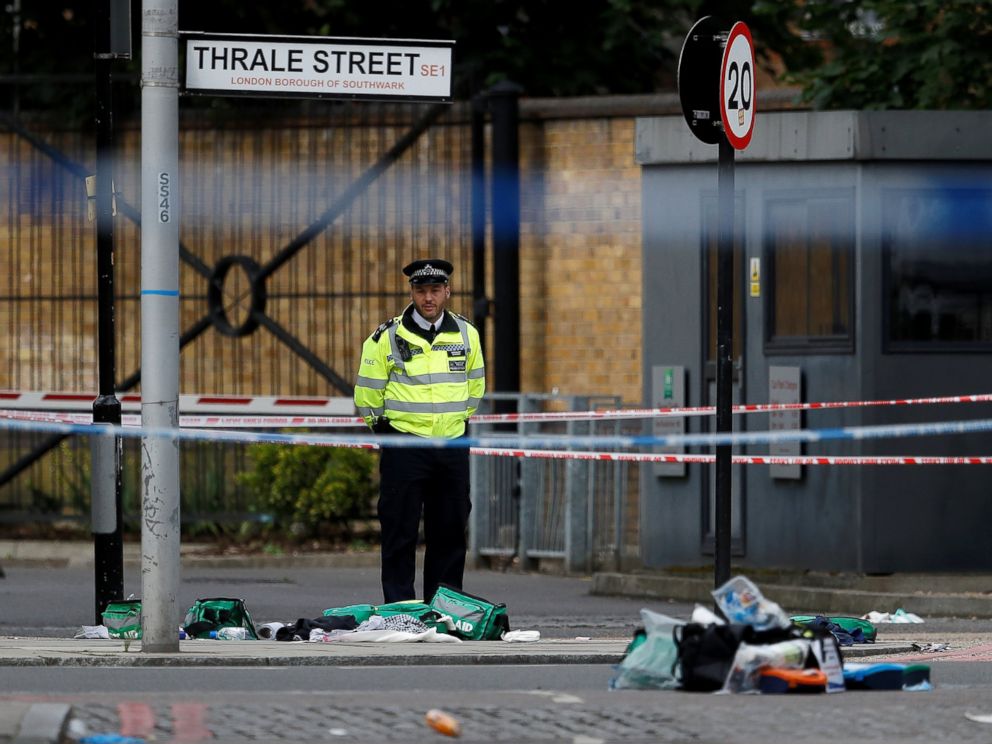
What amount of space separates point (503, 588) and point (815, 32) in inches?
264

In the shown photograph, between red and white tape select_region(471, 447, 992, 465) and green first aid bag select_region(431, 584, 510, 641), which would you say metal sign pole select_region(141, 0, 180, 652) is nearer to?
green first aid bag select_region(431, 584, 510, 641)

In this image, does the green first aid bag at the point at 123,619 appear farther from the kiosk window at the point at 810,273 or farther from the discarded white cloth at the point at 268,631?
the kiosk window at the point at 810,273

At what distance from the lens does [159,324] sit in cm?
949

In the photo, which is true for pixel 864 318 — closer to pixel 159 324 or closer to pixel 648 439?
pixel 648 439

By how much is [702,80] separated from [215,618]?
3466mm

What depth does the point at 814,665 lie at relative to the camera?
26.9 ft

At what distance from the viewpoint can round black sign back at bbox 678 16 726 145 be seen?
9945mm

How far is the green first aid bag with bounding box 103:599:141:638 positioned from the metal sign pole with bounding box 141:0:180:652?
3.75 feet

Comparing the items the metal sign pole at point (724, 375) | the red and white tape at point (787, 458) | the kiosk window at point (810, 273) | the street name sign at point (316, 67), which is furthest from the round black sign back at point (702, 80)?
the kiosk window at point (810, 273)

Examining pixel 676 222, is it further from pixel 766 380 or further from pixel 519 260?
pixel 519 260

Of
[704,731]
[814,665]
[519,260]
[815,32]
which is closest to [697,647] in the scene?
[814,665]

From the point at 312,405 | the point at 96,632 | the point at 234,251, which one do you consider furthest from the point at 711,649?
the point at 234,251

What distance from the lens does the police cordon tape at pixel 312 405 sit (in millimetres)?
13180

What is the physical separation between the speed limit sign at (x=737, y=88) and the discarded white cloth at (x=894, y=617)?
3.33 m
